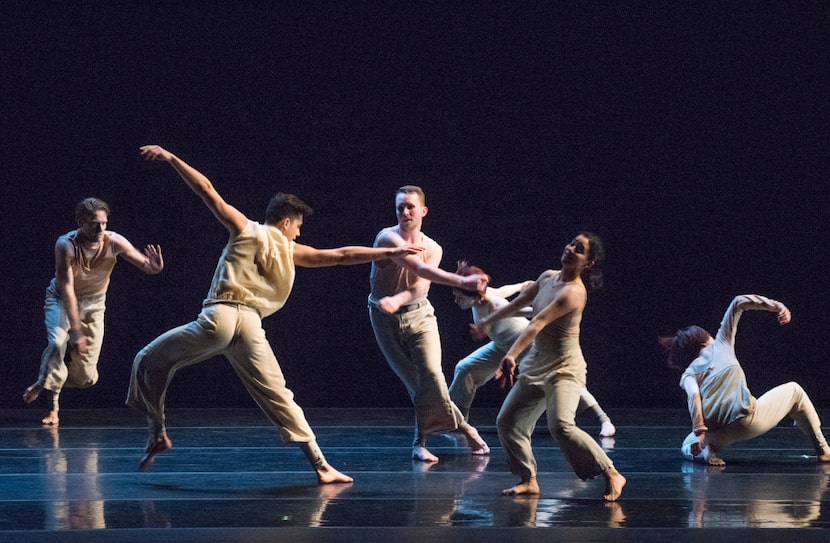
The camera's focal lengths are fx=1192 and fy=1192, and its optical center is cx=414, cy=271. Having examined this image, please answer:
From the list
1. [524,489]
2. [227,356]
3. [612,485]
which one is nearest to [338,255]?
[227,356]

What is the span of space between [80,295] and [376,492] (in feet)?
10.3

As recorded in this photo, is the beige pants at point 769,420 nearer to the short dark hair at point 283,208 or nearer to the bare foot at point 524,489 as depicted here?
the bare foot at point 524,489

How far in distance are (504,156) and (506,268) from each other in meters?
0.81

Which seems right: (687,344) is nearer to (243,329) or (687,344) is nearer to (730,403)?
(730,403)

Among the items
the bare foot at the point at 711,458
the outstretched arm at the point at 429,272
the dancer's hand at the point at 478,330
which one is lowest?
the bare foot at the point at 711,458

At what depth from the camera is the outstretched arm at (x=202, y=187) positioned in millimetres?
4766

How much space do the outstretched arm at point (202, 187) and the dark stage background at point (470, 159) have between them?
3592mm

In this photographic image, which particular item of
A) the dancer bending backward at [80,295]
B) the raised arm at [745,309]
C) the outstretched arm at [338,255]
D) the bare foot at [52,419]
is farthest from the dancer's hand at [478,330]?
the bare foot at [52,419]

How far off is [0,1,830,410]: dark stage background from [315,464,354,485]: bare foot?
352 cm

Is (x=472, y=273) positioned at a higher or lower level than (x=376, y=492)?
higher

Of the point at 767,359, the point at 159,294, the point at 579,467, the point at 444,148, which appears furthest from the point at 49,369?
the point at 767,359

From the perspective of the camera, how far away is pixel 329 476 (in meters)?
5.11

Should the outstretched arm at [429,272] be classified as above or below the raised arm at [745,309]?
above

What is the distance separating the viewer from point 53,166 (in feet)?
27.5
